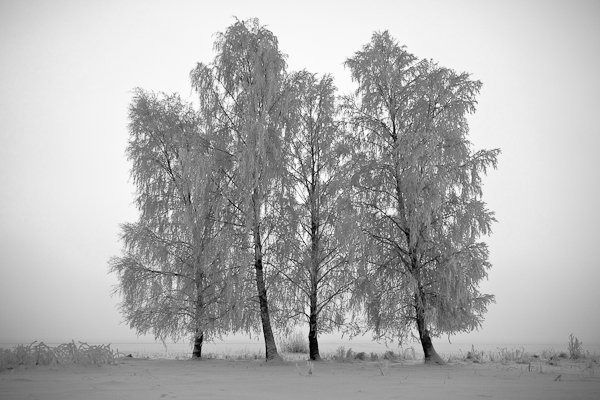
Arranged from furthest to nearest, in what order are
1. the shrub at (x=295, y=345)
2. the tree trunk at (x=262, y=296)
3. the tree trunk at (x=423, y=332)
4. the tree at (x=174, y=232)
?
the shrub at (x=295, y=345), the tree at (x=174, y=232), the tree trunk at (x=262, y=296), the tree trunk at (x=423, y=332)

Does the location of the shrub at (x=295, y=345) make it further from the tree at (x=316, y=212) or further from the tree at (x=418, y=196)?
the tree at (x=418, y=196)

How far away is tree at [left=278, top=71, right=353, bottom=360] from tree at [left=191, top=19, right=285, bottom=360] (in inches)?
26.1

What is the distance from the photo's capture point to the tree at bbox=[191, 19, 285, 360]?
13922mm

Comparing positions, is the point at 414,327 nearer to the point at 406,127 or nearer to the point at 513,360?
the point at 513,360

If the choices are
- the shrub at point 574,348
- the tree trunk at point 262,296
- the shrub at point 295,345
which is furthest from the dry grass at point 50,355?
the shrub at point 574,348

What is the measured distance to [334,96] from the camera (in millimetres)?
15664

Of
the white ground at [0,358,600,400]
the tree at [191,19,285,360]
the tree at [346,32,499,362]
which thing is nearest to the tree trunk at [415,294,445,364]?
the tree at [346,32,499,362]

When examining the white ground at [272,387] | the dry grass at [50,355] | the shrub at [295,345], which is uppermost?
the dry grass at [50,355]

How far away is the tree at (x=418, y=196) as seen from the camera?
485 inches

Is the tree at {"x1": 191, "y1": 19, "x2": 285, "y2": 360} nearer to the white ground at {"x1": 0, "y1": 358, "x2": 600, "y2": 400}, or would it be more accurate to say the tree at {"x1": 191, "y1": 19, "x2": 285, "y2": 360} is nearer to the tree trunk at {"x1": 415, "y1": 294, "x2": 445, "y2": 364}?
the tree trunk at {"x1": 415, "y1": 294, "x2": 445, "y2": 364}

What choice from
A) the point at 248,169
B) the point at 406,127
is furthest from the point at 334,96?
the point at 248,169

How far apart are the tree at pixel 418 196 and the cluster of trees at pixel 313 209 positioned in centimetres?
5

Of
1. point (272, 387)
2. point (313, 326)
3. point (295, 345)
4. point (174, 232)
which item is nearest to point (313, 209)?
point (313, 326)

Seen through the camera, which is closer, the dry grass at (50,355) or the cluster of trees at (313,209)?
the dry grass at (50,355)
